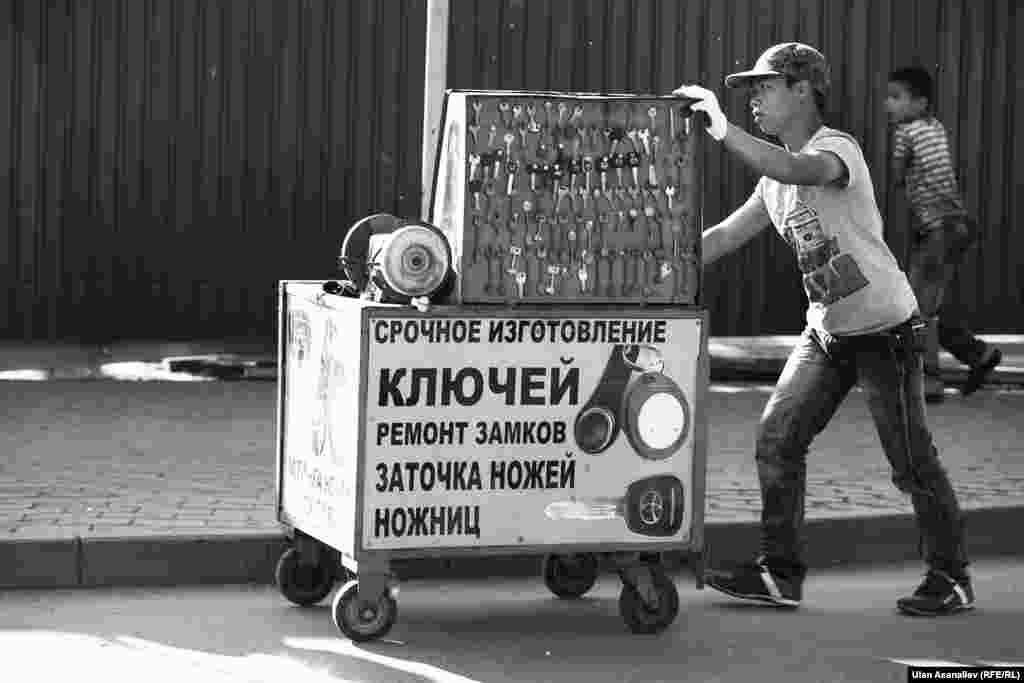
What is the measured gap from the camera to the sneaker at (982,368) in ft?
39.0

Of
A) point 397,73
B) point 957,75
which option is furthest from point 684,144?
point 957,75

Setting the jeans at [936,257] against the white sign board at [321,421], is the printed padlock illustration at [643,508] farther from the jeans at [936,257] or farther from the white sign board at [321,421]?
the jeans at [936,257]

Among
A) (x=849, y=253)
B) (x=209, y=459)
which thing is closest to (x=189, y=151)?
(x=209, y=459)

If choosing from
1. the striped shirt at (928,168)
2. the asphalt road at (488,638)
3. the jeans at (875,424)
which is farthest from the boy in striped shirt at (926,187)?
the jeans at (875,424)

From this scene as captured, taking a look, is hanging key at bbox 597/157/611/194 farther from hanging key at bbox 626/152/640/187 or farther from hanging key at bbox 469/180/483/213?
hanging key at bbox 469/180/483/213

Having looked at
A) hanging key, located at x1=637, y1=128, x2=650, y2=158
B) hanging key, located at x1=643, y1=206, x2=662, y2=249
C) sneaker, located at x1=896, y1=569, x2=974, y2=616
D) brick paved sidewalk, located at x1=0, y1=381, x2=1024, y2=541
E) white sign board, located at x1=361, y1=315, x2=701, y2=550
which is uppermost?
hanging key, located at x1=637, y1=128, x2=650, y2=158

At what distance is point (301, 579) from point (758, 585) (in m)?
1.40

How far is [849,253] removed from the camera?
21.7 ft

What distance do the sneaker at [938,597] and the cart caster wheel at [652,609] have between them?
804 millimetres

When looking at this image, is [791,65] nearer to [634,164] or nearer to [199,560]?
[634,164]

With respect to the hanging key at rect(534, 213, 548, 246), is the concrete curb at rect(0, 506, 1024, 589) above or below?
below

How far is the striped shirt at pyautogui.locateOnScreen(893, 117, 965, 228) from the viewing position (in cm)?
1102

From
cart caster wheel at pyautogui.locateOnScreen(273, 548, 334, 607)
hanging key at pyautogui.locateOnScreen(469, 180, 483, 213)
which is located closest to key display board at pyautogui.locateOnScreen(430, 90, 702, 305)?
hanging key at pyautogui.locateOnScreen(469, 180, 483, 213)

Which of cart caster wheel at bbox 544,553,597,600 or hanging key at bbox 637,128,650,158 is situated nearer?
hanging key at bbox 637,128,650,158
